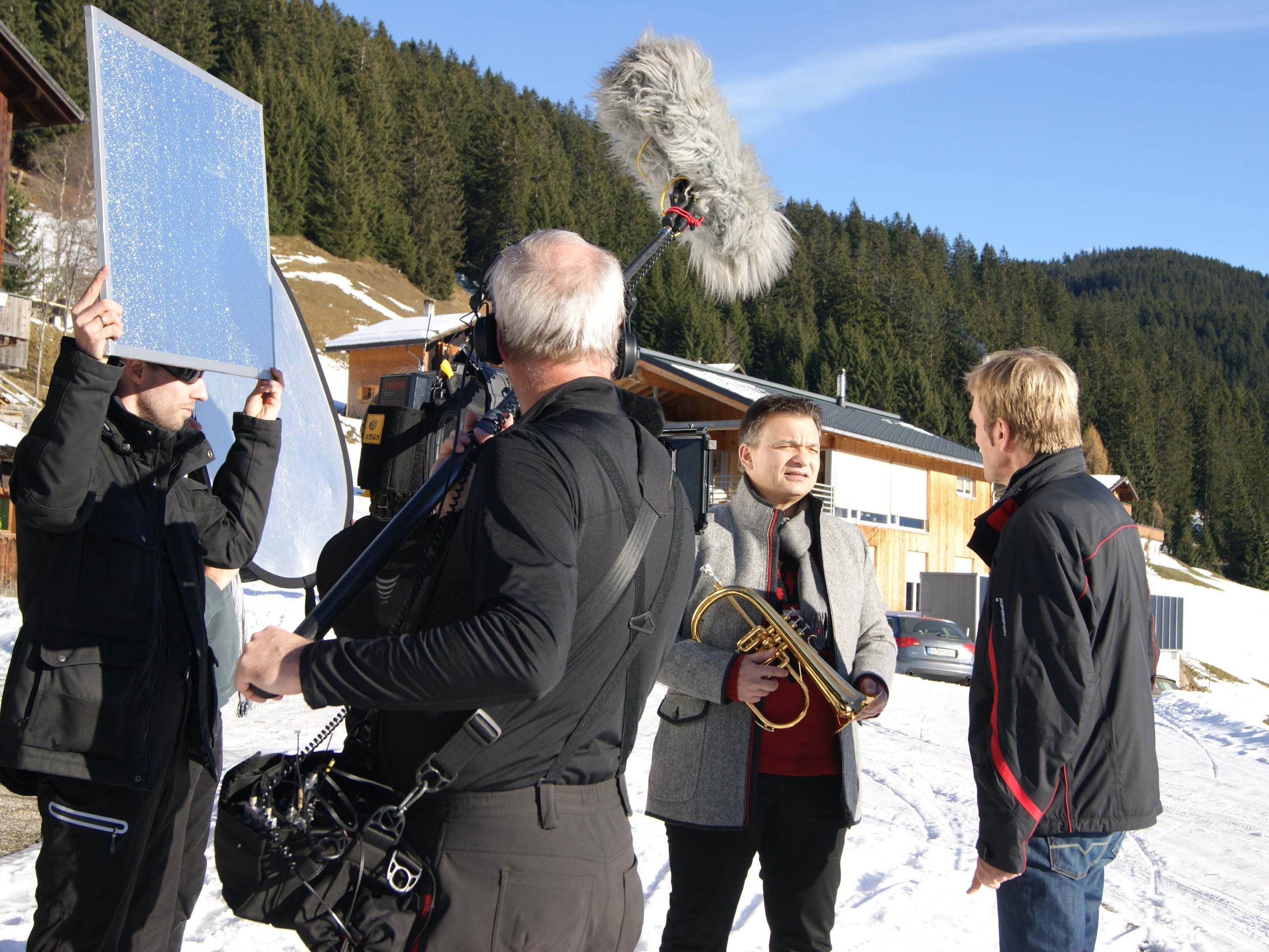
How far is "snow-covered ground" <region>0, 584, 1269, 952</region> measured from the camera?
4.02 m

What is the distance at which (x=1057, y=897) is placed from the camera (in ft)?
8.20

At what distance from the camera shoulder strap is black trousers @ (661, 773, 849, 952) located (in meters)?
1.33

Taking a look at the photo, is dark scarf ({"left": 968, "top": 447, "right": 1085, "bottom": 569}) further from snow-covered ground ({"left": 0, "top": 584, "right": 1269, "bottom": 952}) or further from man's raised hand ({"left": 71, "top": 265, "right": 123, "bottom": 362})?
man's raised hand ({"left": 71, "top": 265, "right": 123, "bottom": 362})

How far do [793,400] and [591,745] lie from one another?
6.52 ft

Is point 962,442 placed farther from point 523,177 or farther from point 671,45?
point 671,45

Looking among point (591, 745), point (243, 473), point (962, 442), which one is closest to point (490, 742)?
point (591, 745)

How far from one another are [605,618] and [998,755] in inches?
49.5

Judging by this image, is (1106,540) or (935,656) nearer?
(1106,540)

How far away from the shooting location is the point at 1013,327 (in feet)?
338

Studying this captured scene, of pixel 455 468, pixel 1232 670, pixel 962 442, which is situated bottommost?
pixel 1232 670

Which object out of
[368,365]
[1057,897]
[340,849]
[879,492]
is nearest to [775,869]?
[1057,897]

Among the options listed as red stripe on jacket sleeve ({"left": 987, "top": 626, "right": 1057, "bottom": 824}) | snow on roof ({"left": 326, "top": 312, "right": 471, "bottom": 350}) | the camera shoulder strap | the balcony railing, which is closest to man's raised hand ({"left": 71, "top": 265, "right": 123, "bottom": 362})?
the camera shoulder strap

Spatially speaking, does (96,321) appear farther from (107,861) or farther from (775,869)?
(775,869)

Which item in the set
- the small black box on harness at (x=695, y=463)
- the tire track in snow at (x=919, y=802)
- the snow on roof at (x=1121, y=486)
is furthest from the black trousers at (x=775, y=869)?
the snow on roof at (x=1121, y=486)
